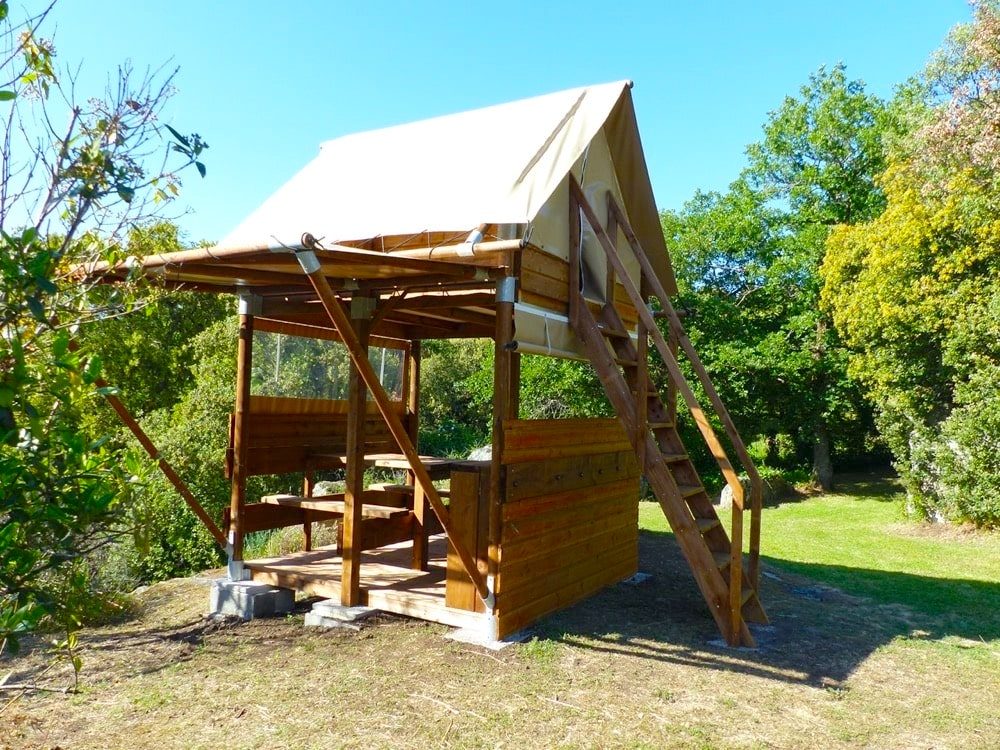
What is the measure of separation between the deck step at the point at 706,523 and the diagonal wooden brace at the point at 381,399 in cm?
186

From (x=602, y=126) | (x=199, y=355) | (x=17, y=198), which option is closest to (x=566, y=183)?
(x=602, y=126)

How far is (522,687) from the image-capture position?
16.1 feet

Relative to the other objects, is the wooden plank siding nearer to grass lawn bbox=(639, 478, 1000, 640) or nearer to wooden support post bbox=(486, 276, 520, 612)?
wooden support post bbox=(486, 276, 520, 612)

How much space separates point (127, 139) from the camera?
2812 mm

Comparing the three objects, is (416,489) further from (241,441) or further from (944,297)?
(944,297)

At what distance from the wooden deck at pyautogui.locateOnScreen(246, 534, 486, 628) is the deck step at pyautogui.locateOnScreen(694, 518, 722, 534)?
1.95 m

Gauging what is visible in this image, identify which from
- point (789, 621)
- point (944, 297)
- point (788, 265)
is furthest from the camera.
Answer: point (788, 265)

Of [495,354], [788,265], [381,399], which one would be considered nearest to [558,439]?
[495,354]

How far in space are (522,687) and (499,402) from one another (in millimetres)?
1956

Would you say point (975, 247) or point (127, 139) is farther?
point (975, 247)

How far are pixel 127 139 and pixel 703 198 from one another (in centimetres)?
2356

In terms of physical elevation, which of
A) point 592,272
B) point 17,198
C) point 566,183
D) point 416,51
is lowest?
point 17,198

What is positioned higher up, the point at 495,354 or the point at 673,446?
the point at 495,354

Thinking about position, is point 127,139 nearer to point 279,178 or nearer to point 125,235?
point 125,235
